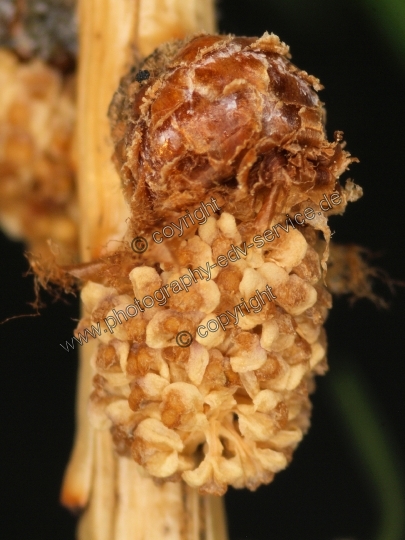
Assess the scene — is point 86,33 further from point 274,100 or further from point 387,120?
point 387,120

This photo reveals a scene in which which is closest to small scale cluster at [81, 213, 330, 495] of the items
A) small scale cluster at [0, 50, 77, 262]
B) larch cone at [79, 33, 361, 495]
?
larch cone at [79, 33, 361, 495]

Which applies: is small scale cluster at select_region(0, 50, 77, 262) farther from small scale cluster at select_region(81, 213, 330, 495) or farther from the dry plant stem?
small scale cluster at select_region(81, 213, 330, 495)

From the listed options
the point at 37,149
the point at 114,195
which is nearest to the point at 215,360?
the point at 114,195

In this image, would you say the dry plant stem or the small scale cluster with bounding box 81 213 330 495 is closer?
the small scale cluster with bounding box 81 213 330 495

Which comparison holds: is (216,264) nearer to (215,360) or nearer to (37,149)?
(215,360)

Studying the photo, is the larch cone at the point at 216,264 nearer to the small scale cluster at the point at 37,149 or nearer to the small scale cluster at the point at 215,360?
the small scale cluster at the point at 215,360
